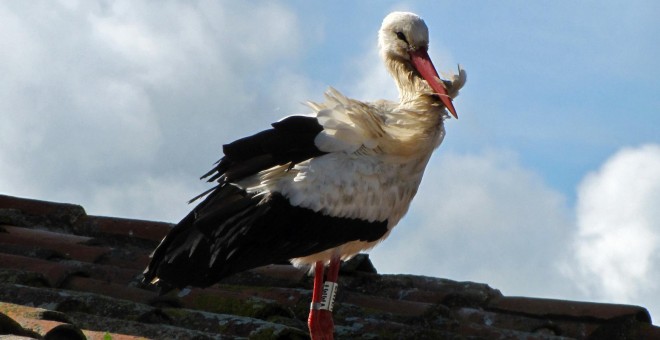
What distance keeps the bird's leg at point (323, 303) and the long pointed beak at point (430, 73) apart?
809 millimetres

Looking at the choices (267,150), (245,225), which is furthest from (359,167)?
(245,225)

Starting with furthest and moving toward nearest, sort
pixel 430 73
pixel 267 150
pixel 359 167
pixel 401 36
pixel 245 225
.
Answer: pixel 401 36
pixel 430 73
pixel 359 167
pixel 267 150
pixel 245 225

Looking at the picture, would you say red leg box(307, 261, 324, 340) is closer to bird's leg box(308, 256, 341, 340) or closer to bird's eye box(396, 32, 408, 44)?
bird's leg box(308, 256, 341, 340)

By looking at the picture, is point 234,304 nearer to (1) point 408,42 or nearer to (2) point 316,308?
(2) point 316,308

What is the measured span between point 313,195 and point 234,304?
58 cm

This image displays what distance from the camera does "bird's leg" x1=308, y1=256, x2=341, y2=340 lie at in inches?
207

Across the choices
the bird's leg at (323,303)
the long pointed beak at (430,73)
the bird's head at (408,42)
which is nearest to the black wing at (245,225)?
the bird's leg at (323,303)

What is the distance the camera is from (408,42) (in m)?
5.98

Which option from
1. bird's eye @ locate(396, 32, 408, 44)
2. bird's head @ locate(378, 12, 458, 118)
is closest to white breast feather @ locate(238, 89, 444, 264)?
bird's head @ locate(378, 12, 458, 118)

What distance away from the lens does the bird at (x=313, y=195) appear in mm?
5086

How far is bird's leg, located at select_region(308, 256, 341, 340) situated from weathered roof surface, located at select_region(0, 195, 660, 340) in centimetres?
7

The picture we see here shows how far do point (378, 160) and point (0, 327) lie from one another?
1975mm

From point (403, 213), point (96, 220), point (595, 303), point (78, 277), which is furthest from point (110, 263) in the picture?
point (595, 303)

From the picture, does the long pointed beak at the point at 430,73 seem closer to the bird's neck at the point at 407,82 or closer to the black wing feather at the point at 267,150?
the bird's neck at the point at 407,82
